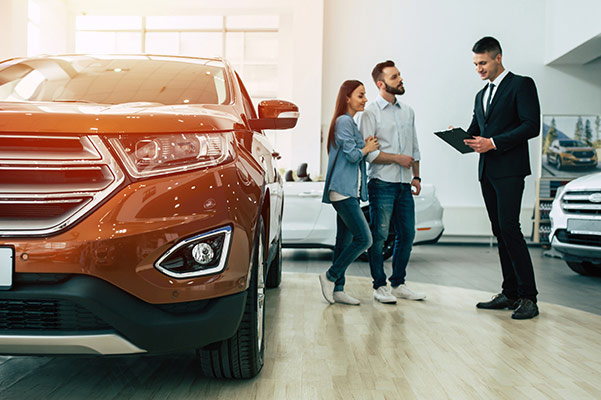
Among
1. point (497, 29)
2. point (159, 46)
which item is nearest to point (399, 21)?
point (497, 29)

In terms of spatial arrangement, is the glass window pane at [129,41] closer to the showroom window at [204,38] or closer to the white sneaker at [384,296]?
the showroom window at [204,38]

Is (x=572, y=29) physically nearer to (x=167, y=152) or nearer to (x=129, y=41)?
(x=129, y=41)

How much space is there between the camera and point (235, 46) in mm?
12281

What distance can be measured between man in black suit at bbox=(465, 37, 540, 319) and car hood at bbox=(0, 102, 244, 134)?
7.68ft

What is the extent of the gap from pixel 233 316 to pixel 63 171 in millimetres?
666

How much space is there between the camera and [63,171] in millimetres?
1741

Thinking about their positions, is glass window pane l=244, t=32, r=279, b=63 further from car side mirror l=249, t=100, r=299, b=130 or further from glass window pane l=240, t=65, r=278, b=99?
car side mirror l=249, t=100, r=299, b=130

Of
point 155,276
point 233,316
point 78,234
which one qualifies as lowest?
point 233,316

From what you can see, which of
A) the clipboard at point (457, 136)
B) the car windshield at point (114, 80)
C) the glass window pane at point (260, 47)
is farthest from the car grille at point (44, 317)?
the glass window pane at point (260, 47)

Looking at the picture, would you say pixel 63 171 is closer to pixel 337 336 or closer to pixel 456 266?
pixel 337 336

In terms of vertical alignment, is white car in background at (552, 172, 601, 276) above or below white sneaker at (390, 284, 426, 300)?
above

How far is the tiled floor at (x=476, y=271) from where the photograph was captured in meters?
4.92

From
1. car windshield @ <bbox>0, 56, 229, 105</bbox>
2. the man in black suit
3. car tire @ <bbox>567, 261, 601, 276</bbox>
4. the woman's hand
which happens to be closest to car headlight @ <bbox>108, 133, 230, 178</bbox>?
car windshield @ <bbox>0, 56, 229, 105</bbox>

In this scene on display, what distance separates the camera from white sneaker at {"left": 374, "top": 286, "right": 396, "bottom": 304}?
4262mm
